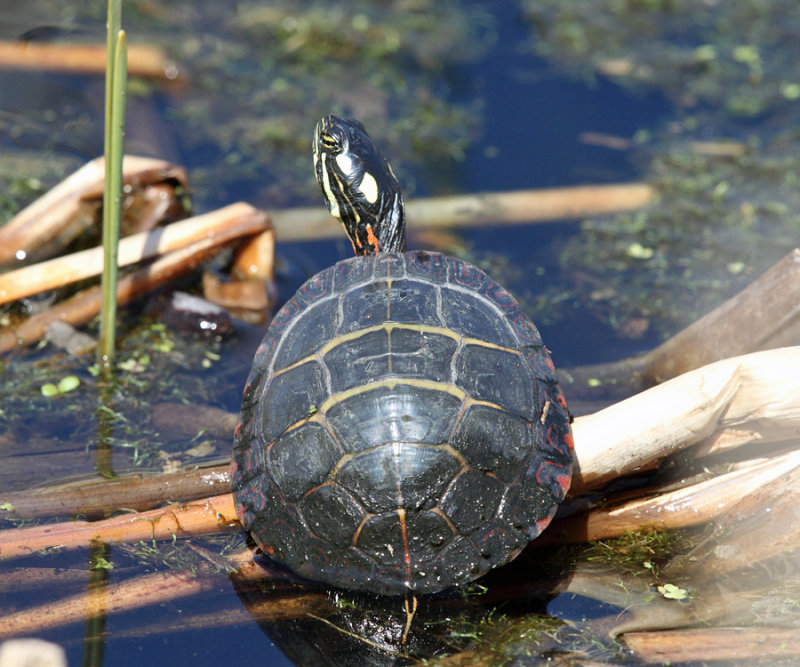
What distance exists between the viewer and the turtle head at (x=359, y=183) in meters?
4.01

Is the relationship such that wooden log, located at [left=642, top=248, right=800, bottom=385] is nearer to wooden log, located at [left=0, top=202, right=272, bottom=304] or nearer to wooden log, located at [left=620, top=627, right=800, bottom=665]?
wooden log, located at [left=620, top=627, right=800, bottom=665]

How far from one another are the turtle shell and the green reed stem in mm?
1173

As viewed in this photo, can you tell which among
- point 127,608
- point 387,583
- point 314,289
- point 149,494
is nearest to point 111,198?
point 314,289

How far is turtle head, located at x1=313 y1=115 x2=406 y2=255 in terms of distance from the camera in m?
4.01

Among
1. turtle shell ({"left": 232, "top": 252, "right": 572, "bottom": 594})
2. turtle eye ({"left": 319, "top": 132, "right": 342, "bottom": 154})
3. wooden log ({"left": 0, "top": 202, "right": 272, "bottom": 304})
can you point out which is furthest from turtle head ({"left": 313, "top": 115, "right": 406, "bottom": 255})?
wooden log ({"left": 0, "top": 202, "right": 272, "bottom": 304})

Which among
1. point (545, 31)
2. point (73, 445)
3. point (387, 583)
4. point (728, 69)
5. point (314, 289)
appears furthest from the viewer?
point (545, 31)

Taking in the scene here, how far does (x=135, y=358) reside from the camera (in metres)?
4.50

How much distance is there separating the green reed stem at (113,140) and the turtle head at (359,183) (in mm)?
986

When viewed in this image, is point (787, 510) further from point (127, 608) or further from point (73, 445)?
point (73, 445)

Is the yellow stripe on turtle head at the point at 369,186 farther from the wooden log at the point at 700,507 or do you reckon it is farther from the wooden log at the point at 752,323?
the wooden log at the point at 700,507

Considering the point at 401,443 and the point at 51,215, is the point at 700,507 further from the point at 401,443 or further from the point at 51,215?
the point at 51,215

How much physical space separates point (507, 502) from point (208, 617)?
1239 millimetres

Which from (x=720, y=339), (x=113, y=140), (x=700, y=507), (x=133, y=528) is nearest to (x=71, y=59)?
(x=113, y=140)

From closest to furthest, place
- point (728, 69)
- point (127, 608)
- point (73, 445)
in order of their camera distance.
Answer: point (127, 608) < point (73, 445) < point (728, 69)
